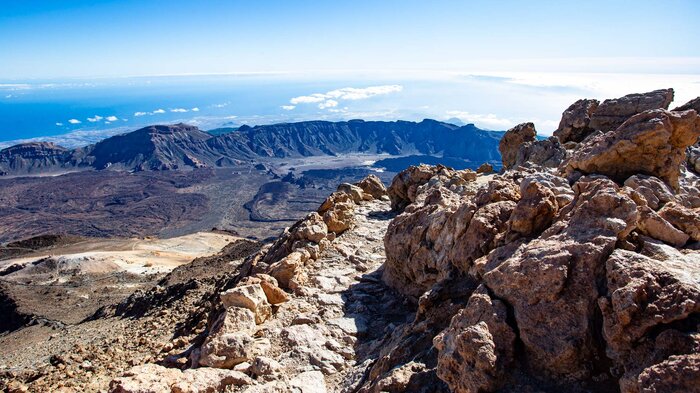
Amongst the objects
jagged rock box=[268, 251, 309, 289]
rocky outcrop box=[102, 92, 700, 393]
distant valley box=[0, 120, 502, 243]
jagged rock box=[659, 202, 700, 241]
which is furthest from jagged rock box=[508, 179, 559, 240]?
distant valley box=[0, 120, 502, 243]

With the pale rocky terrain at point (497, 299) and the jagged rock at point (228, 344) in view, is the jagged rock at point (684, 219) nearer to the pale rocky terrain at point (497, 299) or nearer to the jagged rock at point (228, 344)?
the pale rocky terrain at point (497, 299)

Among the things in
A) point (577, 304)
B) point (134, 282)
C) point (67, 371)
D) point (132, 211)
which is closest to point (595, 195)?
point (577, 304)

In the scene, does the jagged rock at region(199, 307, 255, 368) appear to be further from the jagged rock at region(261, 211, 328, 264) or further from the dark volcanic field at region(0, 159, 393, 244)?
the dark volcanic field at region(0, 159, 393, 244)

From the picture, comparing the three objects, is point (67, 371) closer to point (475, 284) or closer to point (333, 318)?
point (333, 318)

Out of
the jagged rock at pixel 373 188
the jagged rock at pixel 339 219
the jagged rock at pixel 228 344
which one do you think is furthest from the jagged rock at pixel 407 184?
the jagged rock at pixel 228 344

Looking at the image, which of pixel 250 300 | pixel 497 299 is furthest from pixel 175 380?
pixel 497 299
